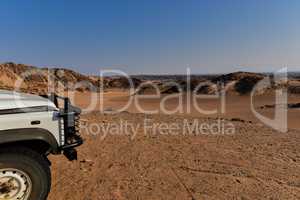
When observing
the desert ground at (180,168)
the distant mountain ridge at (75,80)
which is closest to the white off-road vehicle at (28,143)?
the desert ground at (180,168)

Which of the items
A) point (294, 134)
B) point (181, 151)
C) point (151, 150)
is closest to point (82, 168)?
point (151, 150)

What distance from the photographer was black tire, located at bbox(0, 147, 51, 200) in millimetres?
3035

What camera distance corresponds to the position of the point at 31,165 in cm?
315

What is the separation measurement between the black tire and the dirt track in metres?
0.73

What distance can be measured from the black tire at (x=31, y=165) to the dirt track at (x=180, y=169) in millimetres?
728

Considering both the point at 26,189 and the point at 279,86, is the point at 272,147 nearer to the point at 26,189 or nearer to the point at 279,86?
the point at 26,189

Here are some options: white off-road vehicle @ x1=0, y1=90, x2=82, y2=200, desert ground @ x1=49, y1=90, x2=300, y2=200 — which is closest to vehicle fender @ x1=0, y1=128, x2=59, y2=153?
white off-road vehicle @ x1=0, y1=90, x2=82, y2=200

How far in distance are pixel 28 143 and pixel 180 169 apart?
8.88 feet

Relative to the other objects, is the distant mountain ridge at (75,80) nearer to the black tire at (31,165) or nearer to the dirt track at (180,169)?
the dirt track at (180,169)

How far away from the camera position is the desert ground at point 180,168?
4.10m

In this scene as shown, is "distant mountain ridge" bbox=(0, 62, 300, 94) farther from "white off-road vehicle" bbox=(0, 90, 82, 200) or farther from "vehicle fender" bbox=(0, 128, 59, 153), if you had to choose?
"vehicle fender" bbox=(0, 128, 59, 153)

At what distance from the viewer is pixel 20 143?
3242 millimetres

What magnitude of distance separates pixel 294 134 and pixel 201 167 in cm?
464

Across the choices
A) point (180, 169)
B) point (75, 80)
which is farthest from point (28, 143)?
point (75, 80)
